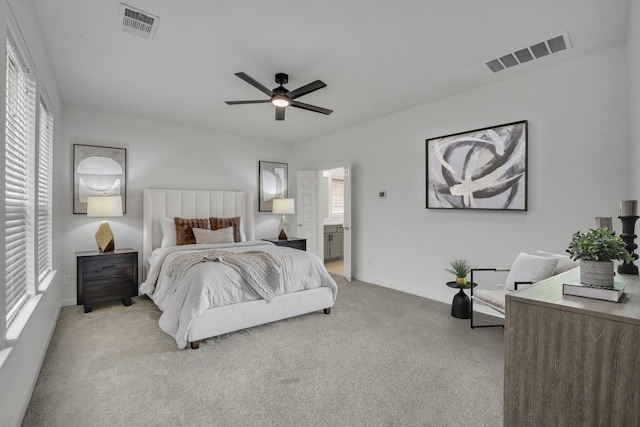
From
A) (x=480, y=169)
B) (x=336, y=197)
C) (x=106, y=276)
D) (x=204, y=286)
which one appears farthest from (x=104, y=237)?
(x=336, y=197)

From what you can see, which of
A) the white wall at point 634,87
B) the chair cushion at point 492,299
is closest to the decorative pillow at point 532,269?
the chair cushion at point 492,299

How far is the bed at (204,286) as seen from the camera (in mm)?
2908

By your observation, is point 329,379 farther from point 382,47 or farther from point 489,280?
point 382,47

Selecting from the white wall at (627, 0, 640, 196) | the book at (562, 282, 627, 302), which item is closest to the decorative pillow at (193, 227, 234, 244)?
the book at (562, 282, 627, 302)

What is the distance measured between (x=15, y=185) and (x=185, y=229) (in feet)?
8.68

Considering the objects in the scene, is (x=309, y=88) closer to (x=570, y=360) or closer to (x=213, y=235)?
(x=213, y=235)

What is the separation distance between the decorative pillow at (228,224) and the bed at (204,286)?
0.22 feet

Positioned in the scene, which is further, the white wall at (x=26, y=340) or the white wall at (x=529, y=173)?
the white wall at (x=529, y=173)

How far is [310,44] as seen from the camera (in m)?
2.81

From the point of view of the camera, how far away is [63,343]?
2980 millimetres

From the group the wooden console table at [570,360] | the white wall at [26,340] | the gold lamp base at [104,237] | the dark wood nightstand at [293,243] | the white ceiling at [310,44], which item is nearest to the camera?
the wooden console table at [570,360]

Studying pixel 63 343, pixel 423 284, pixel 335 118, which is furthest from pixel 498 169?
pixel 63 343

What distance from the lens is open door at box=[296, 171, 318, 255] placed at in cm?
616

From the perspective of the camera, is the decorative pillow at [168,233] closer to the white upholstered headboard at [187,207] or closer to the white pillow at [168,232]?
the white pillow at [168,232]
